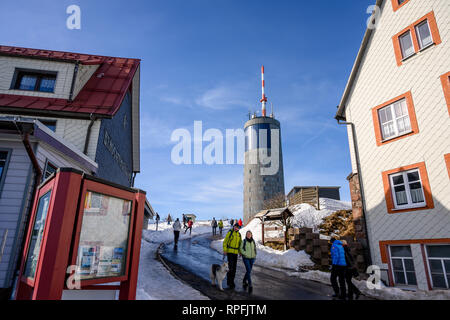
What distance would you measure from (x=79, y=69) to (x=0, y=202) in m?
8.48

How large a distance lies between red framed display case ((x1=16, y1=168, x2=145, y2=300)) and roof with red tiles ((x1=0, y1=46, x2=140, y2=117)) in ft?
27.0

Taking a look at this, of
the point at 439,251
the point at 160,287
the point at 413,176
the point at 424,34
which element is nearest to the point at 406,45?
the point at 424,34

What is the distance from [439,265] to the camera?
974 centimetres

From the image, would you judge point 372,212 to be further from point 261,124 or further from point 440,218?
point 261,124

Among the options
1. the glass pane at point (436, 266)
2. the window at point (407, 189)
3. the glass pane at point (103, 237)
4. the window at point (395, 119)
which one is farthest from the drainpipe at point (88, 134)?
the glass pane at point (436, 266)

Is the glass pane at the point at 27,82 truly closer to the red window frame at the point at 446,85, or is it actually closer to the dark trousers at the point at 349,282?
the dark trousers at the point at 349,282

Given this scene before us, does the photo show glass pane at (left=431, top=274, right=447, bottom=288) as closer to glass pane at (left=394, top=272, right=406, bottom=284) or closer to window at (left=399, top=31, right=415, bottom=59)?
glass pane at (left=394, top=272, right=406, bottom=284)

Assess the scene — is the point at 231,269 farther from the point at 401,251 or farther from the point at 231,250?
the point at 401,251

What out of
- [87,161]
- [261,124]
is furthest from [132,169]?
[261,124]

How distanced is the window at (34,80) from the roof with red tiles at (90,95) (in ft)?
2.41

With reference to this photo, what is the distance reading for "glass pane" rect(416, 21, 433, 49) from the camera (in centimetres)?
1144

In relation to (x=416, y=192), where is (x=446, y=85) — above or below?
above

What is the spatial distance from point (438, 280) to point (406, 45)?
32.3 feet

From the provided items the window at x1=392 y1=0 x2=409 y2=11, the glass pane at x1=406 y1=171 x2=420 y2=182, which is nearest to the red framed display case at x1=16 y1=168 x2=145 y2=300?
the glass pane at x1=406 y1=171 x2=420 y2=182
